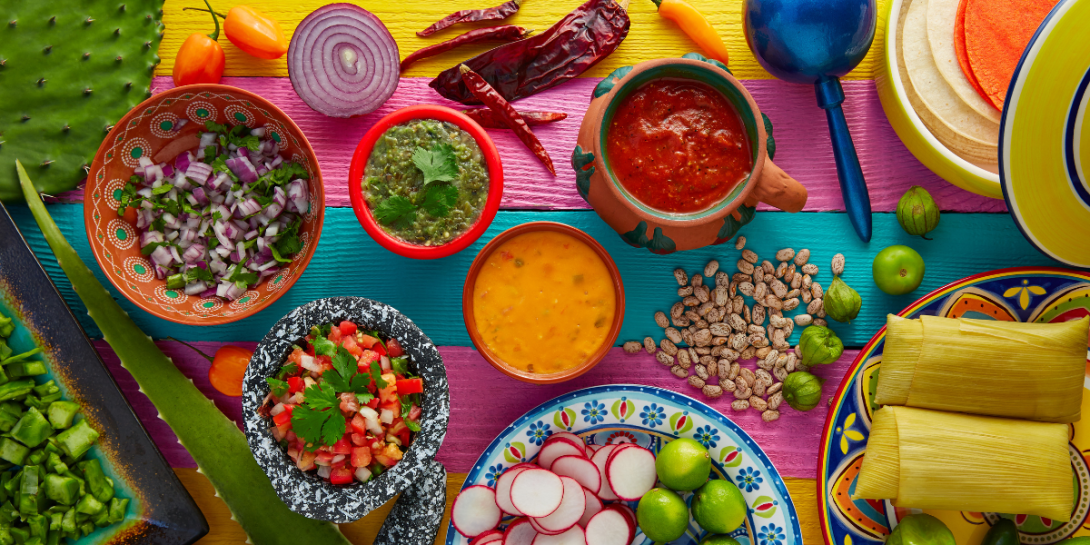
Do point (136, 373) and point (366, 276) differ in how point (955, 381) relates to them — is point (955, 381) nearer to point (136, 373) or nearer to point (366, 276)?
point (366, 276)

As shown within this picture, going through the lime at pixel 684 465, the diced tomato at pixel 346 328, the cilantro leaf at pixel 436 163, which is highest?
the cilantro leaf at pixel 436 163

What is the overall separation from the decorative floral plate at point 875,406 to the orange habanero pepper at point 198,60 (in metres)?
2.44

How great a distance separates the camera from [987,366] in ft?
6.64

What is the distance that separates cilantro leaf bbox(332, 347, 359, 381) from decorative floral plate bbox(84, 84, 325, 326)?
12.7 inches

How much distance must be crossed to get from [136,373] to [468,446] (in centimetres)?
118

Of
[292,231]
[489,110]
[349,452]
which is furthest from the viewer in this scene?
[489,110]

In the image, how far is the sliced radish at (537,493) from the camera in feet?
6.77

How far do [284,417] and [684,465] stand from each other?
127cm

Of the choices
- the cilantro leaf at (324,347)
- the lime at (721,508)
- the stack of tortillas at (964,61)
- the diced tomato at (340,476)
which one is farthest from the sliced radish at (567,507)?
the stack of tortillas at (964,61)

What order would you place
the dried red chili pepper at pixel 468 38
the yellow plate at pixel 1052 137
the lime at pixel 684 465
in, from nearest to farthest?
the yellow plate at pixel 1052 137, the lime at pixel 684 465, the dried red chili pepper at pixel 468 38

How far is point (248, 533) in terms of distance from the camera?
84.7 inches

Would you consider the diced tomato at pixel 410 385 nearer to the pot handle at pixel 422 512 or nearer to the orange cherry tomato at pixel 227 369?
the pot handle at pixel 422 512

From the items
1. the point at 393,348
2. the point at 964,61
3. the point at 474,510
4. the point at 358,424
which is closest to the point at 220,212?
the point at 393,348

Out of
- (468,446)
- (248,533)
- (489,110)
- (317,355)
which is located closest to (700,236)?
(489,110)
